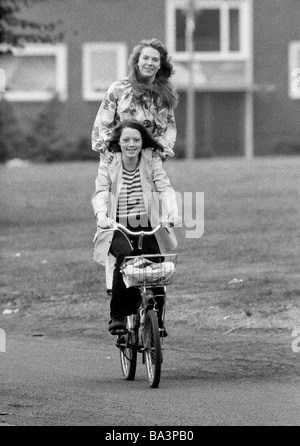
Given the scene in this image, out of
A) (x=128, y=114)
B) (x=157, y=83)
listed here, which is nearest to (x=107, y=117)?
(x=128, y=114)

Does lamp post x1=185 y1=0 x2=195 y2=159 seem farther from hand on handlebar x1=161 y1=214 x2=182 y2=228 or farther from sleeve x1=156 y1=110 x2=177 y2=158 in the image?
hand on handlebar x1=161 y1=214 x2=182 y2=228

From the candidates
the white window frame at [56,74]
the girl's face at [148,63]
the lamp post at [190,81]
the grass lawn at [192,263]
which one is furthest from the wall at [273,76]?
the girl's face at [148,63]

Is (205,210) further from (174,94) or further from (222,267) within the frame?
(174,94)

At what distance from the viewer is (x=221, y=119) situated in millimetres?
47562

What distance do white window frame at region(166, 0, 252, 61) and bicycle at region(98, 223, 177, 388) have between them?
38.4m

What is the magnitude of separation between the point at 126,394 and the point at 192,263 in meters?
5.95

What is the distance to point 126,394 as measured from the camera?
27.0 ft

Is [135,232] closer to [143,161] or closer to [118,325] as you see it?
[143,161]

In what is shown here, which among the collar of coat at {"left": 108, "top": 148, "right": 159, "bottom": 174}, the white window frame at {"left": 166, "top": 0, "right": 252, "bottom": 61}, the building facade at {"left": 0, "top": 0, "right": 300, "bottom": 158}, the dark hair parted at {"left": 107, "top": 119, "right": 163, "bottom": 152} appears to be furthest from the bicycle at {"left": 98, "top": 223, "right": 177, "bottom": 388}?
the white window frame at {"left": 166, "top": 0, "right": 252, "bottom": 61}

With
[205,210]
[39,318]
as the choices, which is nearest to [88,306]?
[39,318]

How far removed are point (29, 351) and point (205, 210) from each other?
9.04m

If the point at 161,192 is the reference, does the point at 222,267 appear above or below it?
below

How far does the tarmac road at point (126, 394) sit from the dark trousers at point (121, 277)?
1.61ft
